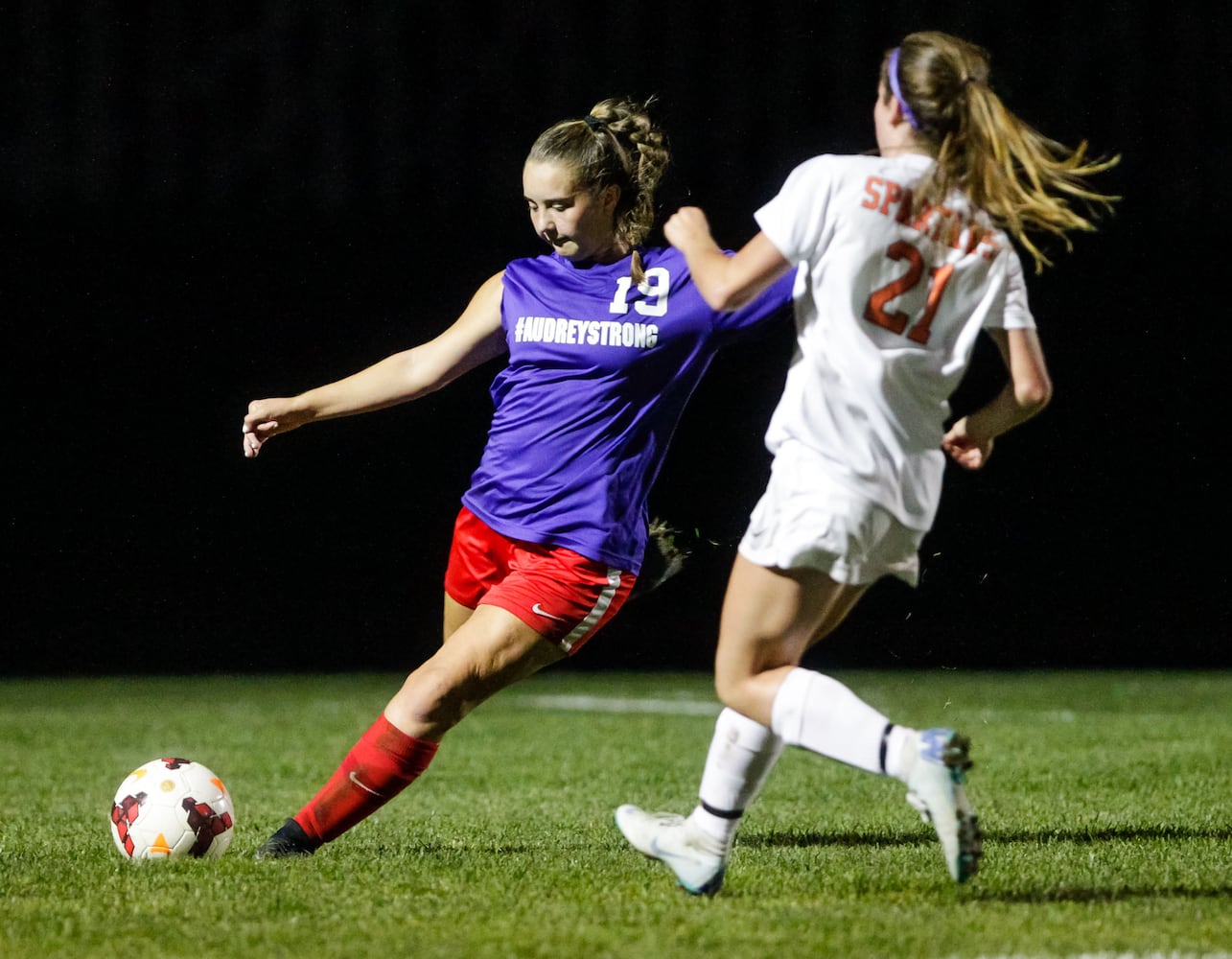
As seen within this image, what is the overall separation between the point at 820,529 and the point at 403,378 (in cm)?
160

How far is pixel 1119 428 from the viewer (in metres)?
14.4

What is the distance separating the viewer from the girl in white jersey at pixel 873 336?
128 inches

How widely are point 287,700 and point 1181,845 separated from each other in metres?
7.77

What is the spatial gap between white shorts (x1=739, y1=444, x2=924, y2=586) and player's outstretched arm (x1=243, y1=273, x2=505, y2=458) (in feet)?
4.27

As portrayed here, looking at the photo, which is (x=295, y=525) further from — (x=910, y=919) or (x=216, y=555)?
(x=910, y=919)

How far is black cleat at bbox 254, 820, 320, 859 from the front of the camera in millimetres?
4340

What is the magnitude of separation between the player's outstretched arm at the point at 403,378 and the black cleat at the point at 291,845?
3.35ft

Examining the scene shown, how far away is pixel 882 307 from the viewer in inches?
129

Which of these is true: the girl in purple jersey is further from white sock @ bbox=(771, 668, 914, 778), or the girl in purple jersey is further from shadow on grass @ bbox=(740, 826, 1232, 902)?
shadow on grass @ bbox=(740, 826, 1232, 902)

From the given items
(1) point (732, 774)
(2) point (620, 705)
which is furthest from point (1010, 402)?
(2) point (620, 705)

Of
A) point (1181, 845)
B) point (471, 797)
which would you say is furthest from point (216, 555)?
point (1181, 845)

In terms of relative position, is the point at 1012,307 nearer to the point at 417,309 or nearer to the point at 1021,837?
the point at 1021,837

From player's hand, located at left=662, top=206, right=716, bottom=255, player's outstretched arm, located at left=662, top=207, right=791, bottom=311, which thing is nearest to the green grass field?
player's outstretched arm, located at left=662, top=207, right=791, bottom=311

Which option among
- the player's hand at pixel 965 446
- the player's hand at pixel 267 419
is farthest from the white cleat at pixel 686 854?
the player's hand at pixel 267 419
